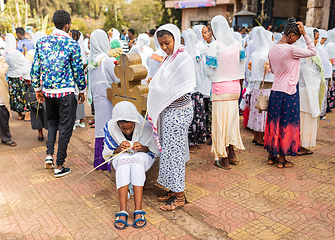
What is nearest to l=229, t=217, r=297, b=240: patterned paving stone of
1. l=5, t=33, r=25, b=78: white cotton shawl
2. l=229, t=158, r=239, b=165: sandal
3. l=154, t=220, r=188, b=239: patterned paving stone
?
l=154, t=220, r=188, b=239: patterned paving stone

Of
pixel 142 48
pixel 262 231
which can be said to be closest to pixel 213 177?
pixel 262 231

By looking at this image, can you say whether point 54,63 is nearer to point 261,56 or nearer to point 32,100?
point 32,100

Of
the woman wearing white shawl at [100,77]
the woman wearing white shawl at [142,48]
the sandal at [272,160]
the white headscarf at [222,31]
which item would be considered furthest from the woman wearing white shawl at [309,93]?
the woman wearing white shawl at [142,48]

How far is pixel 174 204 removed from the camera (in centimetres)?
360

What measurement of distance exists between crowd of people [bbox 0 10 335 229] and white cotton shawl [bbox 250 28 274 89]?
0.02 m

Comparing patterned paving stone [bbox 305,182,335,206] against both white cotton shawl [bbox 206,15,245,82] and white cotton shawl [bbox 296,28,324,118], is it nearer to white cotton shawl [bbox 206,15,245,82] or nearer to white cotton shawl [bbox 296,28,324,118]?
white cotton shawl [bbox 296,28,324,118]

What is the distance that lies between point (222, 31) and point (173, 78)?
161 centimetres

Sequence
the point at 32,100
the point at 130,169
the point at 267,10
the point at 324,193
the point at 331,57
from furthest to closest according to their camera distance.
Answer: the point at 267,10, the point at 331,57, the point at 32,100, the point at 324,193, the point at 130,169

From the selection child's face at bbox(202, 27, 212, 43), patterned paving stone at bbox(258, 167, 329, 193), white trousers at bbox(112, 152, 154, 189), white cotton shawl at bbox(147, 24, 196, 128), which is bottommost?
patterned paving stone at bbox(258, 167, 329, 193)

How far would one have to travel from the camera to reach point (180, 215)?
11.4 ft

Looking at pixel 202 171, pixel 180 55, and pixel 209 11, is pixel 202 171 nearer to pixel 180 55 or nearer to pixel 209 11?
pixel 180 55

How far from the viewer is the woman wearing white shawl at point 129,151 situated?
3.31 meters

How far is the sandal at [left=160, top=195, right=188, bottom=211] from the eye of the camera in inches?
140

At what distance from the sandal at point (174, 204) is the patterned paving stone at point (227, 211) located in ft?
0.56
